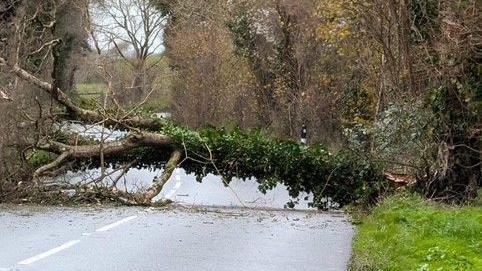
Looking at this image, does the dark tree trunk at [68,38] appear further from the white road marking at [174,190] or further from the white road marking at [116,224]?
the white road marking at [116,224]

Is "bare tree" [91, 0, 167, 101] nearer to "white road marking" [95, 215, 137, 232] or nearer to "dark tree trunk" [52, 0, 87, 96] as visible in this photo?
"dark tree trunk" [52, 0, 87, 96]

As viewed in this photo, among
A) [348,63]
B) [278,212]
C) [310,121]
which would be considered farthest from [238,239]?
[310,121]

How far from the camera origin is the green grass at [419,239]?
10336 mm

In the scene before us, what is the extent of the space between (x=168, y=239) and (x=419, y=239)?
13.9 ft

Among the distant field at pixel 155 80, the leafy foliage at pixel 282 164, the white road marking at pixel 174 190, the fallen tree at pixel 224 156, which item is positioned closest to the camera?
the leafy foliage at pixel 282 164

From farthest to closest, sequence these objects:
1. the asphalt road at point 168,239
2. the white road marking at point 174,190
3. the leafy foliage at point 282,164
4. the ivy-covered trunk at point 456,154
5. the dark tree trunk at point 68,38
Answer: the dark tree trunk at point 68,38
the white road marking at point 174,190
the leafy foliage at point 282,164
the ivy-covered trunk at point 456,154
the asphalt road at point 168,239

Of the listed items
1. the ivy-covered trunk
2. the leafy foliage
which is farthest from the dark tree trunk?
the ivy-covered trunk

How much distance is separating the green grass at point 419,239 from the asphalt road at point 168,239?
0.58 m

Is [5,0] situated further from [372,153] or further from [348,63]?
[372,153]

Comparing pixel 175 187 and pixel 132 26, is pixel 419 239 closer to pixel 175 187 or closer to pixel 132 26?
pixel 175 187

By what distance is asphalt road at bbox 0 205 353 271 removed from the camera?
11695 millimetres

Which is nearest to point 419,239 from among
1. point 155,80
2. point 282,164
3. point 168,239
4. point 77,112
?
point 168,239

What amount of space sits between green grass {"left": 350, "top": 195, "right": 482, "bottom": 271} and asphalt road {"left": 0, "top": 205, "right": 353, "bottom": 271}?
58 cm

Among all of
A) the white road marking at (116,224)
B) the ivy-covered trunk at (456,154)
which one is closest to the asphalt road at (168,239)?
the white road marking at (116,224)
